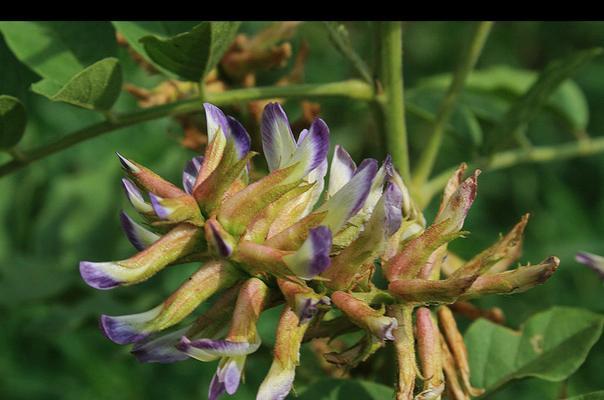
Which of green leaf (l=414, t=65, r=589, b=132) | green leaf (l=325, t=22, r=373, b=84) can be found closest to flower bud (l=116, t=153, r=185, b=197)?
green leaf (l=325, t=22, r=373, b=84)

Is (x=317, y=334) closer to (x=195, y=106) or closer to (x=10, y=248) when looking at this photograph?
(x=195, y=106)

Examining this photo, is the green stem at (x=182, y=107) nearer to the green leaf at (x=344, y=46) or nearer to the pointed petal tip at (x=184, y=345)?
the green leaf at (x=344, y=46)

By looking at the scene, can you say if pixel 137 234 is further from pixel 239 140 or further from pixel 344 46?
pixel 344 46

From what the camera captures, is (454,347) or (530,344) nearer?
(454,347)

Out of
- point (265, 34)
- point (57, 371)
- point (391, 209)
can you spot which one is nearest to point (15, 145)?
point (265, 34)

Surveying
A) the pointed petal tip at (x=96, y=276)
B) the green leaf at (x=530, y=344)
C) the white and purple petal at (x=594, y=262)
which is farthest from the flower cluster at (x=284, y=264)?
the green leaf at (x=530, y=344)

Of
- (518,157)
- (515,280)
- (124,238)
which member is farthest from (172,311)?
(124,238)
